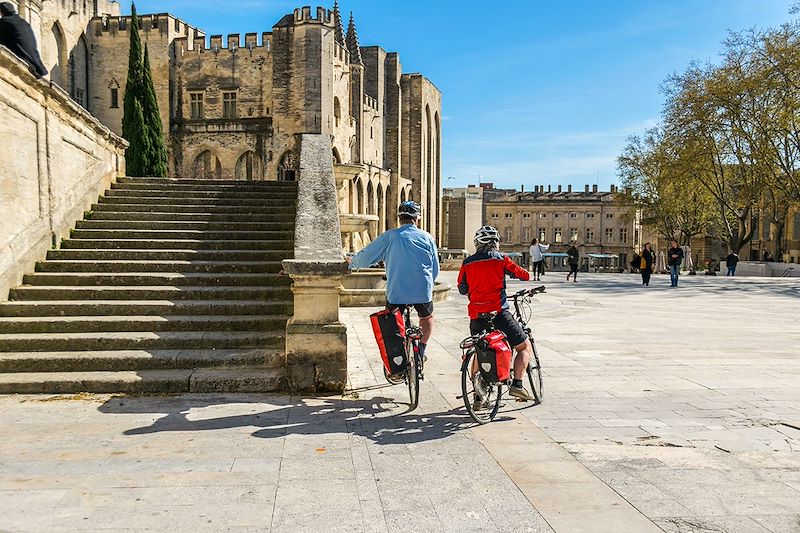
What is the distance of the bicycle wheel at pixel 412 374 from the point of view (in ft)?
18.7

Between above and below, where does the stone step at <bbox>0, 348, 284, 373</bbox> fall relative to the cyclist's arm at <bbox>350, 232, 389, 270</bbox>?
below

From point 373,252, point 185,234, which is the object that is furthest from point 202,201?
point 373,252

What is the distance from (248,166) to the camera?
41406mm

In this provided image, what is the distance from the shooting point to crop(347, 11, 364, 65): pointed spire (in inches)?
1967

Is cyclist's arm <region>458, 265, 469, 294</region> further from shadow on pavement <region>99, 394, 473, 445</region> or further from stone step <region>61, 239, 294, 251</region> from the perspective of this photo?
stone step <region>61, 239, 294, 251</region>

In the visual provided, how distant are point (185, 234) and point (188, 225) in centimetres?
35

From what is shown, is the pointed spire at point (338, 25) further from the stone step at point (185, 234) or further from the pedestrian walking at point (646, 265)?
the stone step at point (185, 234)

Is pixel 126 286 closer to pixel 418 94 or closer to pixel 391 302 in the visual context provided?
pixel 391 302

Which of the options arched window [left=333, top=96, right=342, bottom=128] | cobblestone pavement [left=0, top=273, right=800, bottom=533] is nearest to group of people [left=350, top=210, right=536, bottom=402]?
cobblestone pavement [left=0, top=273, right=800, bottom=533]

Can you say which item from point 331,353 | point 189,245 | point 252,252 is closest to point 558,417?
point 331,353

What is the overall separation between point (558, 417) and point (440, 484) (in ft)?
6.29

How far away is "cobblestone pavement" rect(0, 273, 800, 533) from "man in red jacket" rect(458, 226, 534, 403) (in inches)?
27.9

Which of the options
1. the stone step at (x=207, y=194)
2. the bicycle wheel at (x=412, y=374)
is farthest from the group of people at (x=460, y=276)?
the stone step at (x=207, y=194)

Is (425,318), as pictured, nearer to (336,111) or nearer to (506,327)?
(506,327)
